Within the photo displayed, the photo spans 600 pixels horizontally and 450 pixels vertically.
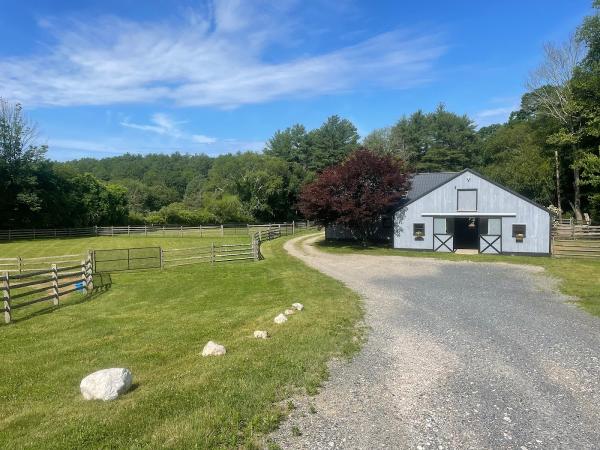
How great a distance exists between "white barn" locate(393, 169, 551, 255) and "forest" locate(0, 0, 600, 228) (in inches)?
586

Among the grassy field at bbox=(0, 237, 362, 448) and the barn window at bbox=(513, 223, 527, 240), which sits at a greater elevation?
the barn window at bbox=(513, 223, 527, 240)

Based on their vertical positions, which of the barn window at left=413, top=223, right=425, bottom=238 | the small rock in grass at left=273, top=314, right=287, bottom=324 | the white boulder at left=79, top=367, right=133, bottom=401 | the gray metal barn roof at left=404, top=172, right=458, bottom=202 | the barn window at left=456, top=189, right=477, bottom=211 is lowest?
the small rock in grass at left=273, top=314, right=287, bottom=324

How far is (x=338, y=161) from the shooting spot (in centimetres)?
7588

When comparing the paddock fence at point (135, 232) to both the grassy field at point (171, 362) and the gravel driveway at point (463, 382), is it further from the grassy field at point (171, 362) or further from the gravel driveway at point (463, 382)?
the gravel driveway at point (463, 382)

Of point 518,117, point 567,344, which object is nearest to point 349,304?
point 567,344

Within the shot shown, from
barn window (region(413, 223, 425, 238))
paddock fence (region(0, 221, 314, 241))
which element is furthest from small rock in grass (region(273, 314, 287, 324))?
paddock fence (region(0, 221, 314, 241))

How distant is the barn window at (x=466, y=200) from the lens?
2778cm

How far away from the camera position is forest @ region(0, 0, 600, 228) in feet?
134

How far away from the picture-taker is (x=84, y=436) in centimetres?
461

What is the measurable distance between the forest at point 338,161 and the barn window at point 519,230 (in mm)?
15113

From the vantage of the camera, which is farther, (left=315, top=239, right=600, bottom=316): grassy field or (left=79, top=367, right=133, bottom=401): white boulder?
(left=315, top=239, right=600, bottom=316): grassy field

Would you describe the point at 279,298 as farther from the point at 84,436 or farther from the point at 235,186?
the point at 235,186

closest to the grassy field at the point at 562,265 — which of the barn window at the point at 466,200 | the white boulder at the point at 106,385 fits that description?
the barn window at the point at 466,200

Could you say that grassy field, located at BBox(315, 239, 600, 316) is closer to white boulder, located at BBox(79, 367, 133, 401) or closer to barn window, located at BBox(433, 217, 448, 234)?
barn window, located at BBox(433, 217, 448, 234)
